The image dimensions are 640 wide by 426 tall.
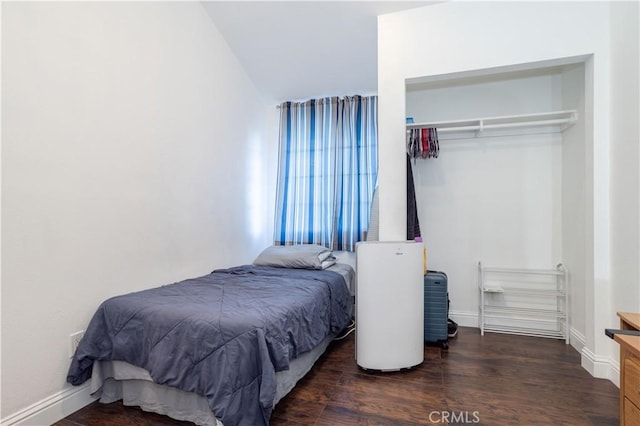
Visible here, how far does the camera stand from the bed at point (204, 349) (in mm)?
1488

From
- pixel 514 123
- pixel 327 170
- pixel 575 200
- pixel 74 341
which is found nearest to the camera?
pixel 74 341

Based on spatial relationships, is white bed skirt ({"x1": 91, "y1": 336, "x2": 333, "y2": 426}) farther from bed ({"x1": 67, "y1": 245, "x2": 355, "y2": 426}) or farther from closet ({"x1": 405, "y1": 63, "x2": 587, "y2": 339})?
closet ({"x1": 405, "y1": 63, "x2": 587, "y2": 339})

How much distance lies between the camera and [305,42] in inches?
127

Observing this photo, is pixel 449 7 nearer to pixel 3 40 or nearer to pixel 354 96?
pixel 354 96

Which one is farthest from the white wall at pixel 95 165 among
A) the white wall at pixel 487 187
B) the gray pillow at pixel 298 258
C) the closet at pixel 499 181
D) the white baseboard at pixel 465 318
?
the white baseboard at pixel 465 318

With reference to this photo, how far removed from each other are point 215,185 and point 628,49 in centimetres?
331

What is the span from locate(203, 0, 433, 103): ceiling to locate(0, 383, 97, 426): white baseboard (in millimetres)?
3210

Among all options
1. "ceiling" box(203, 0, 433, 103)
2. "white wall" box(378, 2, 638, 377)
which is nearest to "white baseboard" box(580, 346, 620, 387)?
"white wall" box(378, 2, 638, 377)

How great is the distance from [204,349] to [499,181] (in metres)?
3.01

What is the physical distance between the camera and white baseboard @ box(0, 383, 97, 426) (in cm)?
156

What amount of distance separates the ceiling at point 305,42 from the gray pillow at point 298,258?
77.4 inches

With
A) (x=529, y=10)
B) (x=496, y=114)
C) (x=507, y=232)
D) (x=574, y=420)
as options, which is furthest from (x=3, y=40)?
(x=507, y=232)

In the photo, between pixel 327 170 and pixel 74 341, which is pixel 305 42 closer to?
pixel 327 170

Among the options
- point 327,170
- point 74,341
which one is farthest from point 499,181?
point 74,341
